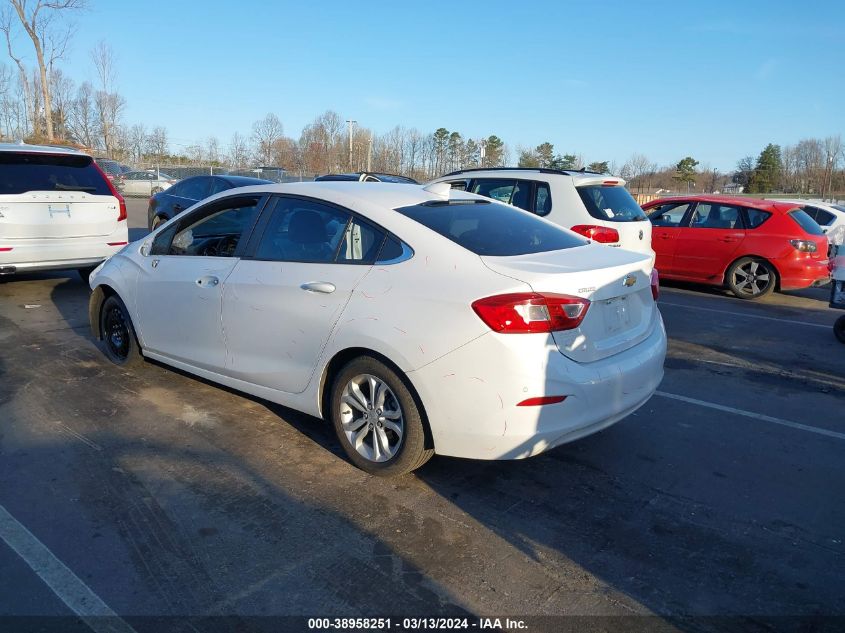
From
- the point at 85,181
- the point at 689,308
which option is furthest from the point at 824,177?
the point at 85,181

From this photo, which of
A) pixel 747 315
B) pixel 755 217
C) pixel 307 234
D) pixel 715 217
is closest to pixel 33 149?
pixel 307 234

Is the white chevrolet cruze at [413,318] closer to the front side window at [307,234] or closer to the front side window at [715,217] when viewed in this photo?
the front side window at [307,234]

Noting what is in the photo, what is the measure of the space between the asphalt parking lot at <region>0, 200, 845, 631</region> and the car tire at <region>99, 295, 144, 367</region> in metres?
0.25

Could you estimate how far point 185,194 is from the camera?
1373 centimetres

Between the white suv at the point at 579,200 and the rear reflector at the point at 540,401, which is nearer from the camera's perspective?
the rear reflector at the point at 540,401

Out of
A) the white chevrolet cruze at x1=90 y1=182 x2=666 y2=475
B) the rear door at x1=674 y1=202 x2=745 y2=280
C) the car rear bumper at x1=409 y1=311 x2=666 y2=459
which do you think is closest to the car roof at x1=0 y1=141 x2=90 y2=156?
the white chevrolet cruze at x1=90 y1=182 x2=666 y2=475

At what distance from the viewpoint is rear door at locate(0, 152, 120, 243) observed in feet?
26.0

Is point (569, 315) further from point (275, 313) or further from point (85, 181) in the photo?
point (85, 181)

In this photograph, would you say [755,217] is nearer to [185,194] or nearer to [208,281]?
[208,281]

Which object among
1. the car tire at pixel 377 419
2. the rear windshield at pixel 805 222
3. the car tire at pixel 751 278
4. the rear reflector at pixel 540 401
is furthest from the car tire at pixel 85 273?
the rear windshield at pixel 805 222

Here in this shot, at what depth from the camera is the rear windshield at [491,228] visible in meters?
3.86

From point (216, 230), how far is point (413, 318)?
230 cm

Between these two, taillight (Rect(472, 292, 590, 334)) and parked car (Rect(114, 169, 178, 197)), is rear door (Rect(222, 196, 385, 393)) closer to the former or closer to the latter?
taillight (Rect(472, 292, 590, 334))

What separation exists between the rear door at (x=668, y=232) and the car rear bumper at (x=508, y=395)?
8565 mm
